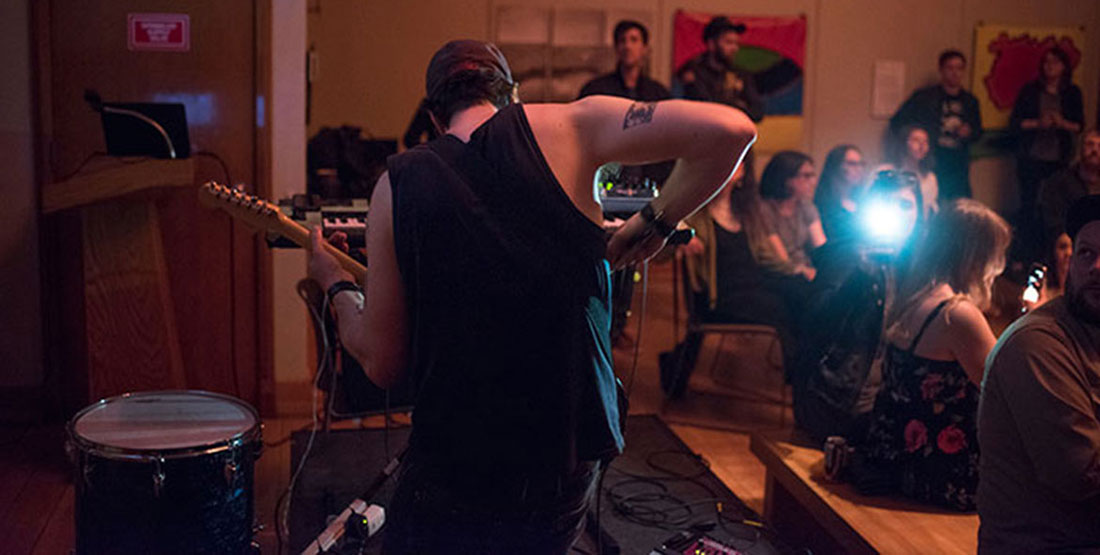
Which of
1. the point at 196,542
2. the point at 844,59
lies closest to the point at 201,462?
the point at 196,542

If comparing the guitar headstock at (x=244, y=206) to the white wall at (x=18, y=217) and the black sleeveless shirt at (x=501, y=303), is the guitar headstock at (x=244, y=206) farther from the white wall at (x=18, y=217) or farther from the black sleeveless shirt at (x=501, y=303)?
the white wall at (x=18, y=217)

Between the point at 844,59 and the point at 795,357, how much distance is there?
446 centimetres

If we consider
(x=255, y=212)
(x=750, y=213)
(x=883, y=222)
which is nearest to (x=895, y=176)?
(x=883, y=222)

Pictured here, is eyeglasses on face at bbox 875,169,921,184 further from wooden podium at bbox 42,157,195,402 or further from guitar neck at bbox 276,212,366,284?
wooden podium at bbox 42,157,195,402

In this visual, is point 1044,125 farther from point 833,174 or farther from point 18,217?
point 18,217

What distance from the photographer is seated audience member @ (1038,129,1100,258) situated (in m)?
6.51

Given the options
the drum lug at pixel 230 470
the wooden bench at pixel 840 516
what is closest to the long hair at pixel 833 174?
the wooden bench at pixel 840 516

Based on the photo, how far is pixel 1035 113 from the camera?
26.0ft

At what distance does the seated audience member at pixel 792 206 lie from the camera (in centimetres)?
502

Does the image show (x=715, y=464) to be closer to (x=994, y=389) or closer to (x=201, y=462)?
(x=994, y=389)

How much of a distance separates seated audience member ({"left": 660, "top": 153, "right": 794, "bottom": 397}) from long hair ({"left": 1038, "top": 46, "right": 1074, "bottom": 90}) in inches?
179

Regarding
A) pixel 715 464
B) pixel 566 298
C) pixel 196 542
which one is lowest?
pixel 715 464

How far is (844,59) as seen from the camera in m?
8.00

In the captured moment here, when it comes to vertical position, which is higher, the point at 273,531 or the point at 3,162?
Answer: the point at 3,162
